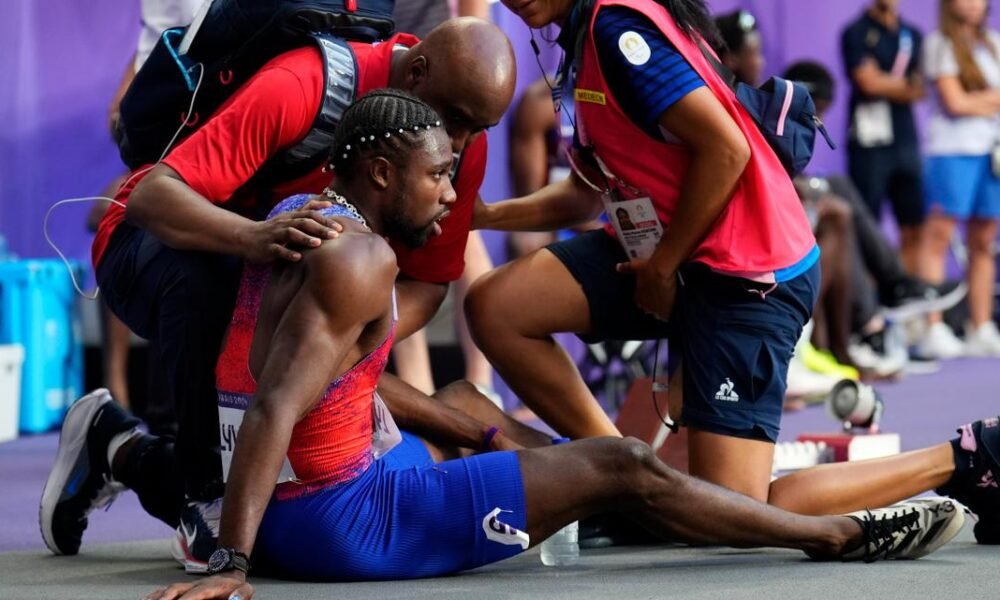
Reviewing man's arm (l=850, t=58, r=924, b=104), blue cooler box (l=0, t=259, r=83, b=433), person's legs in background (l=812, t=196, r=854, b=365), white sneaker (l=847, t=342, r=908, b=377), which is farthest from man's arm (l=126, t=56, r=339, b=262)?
man's arm (l=850, t=58, r=924, b=104)

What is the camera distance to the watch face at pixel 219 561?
2.84m

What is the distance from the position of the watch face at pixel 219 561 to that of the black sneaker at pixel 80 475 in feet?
3.55

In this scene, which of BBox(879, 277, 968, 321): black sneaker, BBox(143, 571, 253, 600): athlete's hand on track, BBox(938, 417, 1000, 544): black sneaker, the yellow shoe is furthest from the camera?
BBox(879, 277, 968, 321): black sneaker

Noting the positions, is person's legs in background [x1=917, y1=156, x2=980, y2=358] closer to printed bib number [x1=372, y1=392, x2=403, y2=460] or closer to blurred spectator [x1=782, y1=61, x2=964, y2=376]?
blurred spectator [x1=782, y1=61, x2=964, y2=376]

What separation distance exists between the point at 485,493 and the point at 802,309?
1041mm

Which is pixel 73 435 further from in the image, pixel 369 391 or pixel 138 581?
pixel 369 391

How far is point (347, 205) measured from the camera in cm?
321

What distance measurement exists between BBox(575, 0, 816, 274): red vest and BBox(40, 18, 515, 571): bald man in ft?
0.82

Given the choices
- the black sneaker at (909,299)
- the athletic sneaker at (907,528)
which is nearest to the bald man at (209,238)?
the athletic sneaker at (907,528)

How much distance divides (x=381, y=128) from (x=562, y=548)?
988mm

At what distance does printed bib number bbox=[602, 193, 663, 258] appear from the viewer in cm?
380

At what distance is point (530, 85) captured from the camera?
273 inches

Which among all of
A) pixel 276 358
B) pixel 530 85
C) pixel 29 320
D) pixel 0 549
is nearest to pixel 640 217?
pixel 276 358

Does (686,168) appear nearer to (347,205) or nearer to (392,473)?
(347,205)
